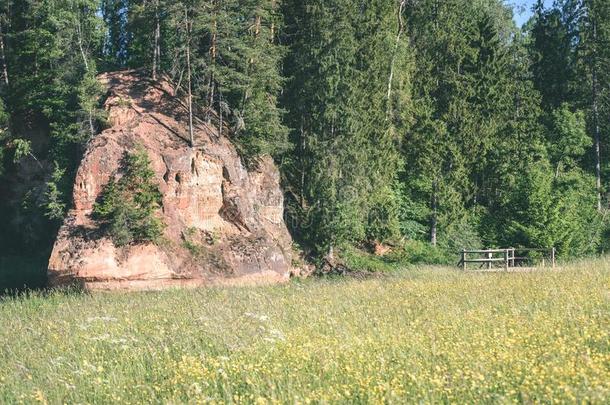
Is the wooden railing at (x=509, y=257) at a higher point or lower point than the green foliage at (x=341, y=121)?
lower

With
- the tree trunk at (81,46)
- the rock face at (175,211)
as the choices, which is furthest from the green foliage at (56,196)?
the tree trunk at (81,46)

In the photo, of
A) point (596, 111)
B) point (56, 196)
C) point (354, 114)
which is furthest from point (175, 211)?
point (596, 111)

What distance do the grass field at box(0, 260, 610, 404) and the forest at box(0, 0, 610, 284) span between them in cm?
1988

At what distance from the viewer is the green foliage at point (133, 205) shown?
28.3m

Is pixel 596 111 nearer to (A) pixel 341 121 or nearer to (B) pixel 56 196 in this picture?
(A) pixel 341 121

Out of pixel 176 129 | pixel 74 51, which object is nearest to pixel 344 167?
pixel 176 129

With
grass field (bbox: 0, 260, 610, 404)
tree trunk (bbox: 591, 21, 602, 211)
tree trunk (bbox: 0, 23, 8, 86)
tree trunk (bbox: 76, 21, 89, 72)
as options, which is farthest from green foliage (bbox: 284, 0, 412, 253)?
grass field (bbox: 0, 260, 610, 404)

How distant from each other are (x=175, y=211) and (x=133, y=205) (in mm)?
2687

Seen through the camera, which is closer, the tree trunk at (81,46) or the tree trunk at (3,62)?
the tree trunk at (81,46)

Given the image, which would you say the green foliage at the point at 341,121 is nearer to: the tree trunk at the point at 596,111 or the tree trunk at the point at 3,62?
the tree trunk at the point at 596,111

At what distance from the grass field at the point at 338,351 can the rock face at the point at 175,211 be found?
12.1 metres

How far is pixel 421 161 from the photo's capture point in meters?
43.8

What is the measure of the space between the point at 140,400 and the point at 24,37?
37938mm

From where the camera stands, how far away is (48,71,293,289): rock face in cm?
2809
